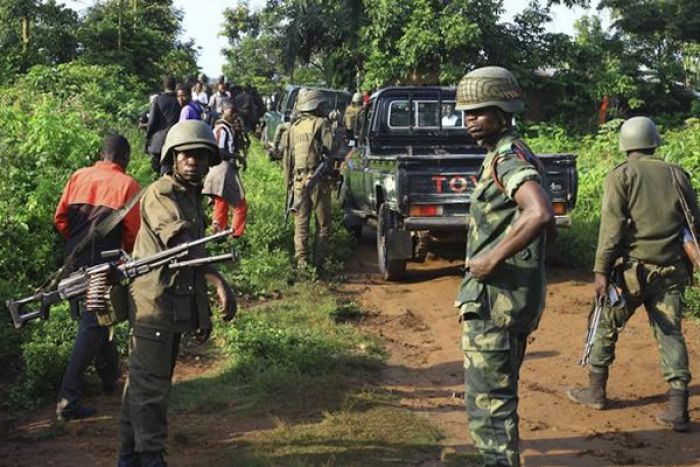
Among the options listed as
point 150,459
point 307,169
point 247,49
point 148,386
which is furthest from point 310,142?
point 247,49

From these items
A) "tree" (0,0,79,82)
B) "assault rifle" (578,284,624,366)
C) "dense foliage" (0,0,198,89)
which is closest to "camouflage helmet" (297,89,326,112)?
"assault rifle" (578,284,624,366)

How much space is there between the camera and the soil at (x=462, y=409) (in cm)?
496

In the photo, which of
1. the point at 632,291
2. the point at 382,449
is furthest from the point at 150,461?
the point at 632,291

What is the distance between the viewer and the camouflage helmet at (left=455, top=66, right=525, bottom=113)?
375cm

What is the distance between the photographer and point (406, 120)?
1086 cm

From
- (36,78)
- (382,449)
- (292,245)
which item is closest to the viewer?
(382,449)

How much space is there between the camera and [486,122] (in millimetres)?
3811

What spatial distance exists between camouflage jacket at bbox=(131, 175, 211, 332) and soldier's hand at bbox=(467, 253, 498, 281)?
4.41 ft

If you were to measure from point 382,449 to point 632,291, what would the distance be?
71.4 inches

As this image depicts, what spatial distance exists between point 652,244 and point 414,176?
344 centimetres

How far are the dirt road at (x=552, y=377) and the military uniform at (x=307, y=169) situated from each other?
2.36 ft

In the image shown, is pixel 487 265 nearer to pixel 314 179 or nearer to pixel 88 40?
pixel 314 179

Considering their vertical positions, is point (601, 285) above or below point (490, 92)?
below

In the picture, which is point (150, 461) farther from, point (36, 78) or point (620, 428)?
point (36, 78)
